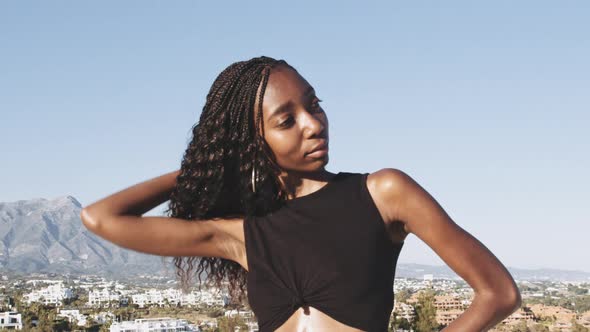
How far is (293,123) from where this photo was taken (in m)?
1.52

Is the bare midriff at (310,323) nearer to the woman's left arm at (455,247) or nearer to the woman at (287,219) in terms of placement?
the woman at (287,219)

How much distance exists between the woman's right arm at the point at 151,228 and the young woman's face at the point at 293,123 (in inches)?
7.4

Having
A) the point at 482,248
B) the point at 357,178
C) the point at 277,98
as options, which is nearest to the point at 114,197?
the point at 277,98

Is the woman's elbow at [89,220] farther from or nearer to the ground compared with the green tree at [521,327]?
farther from the ground

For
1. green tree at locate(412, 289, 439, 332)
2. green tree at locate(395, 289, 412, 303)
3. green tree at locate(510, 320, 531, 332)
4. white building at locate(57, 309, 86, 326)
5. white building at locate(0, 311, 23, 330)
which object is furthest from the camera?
white building at locate(57, 309, 86, 326)

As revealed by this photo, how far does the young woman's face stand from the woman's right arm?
189 millimetres

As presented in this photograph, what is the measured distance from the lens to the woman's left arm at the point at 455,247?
132cm

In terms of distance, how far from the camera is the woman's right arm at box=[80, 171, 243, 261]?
1.56 meters

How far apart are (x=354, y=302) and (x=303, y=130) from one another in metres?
0.31

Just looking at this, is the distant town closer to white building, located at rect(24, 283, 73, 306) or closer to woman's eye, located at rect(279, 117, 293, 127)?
white building, located at rect(24, 283, 73, 306)

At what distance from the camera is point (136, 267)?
639ft

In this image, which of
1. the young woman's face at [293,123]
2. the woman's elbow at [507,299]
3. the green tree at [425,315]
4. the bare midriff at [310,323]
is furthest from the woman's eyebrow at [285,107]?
the green tree at [425,315]

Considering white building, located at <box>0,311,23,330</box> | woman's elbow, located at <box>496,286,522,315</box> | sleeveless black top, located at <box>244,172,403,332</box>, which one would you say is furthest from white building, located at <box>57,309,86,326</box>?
woman's elbow, located at <box>496,286,522,315</box>

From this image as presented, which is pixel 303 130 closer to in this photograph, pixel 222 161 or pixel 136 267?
pixel 222 161
